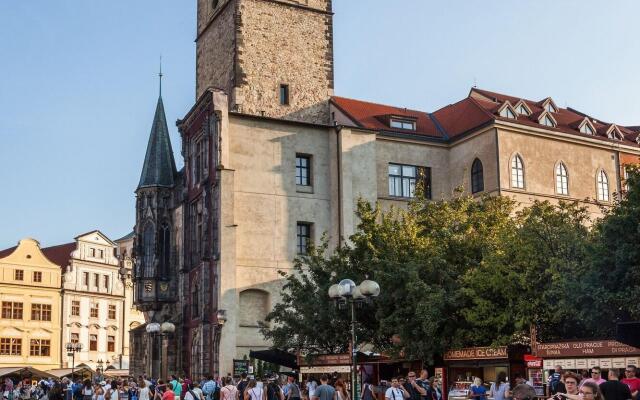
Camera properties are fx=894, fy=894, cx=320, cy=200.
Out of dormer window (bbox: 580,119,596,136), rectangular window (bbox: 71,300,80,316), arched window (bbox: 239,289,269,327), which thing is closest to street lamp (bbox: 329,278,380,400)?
arched window (bbox: 239,289,269,327)

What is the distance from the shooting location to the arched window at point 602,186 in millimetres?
49219

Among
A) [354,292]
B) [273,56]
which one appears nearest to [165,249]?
[273,56]

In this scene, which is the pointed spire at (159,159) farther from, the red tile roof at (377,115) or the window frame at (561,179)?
the window frame at (561,179)

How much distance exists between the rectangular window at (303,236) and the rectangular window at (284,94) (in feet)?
22.3

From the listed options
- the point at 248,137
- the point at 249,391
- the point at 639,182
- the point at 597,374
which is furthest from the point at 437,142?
the point at 597,374

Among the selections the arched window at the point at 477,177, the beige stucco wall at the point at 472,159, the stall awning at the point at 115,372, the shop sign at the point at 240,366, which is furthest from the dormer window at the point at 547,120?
the stall awning at the point at 115,372

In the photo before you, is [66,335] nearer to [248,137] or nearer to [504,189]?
[248,137]

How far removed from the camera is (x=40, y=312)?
73.3 m

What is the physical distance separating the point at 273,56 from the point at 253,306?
13.6m

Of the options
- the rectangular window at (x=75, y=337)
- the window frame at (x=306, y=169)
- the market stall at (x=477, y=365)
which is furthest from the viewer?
the rectangular window at (x=75, y=337)

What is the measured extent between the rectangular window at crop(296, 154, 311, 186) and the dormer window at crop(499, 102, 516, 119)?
1040 cm

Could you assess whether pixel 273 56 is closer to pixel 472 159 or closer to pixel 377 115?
pixel 377 115

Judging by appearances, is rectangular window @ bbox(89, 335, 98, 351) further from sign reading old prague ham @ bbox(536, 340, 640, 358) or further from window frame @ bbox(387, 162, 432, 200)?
sign reading old prague ham @ bbox(536, 340, 640, 358)

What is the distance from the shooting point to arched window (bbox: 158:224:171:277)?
5019 cm
